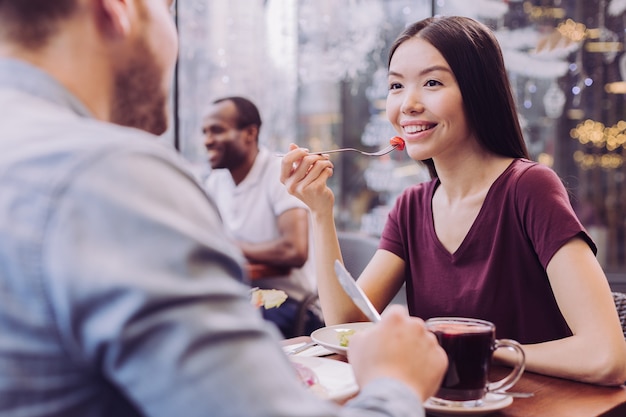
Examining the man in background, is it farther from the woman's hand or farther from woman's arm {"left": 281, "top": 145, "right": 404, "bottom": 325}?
the woman's hand

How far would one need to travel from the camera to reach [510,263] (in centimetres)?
164

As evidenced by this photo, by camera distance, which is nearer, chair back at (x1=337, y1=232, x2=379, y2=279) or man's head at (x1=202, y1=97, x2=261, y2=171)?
chair back at (x1=337, y1=232, x2=379, y2=279)

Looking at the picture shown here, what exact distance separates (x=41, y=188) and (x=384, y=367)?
0.43 metres

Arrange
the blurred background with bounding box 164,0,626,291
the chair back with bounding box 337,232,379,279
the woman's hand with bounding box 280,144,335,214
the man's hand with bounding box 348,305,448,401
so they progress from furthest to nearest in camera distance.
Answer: the blurred background with bounding box 164,0,626,291 < the chair back with bounding box 337,232,379,279 < the woman's hand with bounding box 280,144,335,214 < the man's hand with bounding box 348,305,448,401

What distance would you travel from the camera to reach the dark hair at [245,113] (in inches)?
147

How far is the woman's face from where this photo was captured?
5.65 ft

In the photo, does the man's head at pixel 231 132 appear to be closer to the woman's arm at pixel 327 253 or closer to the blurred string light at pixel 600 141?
the woman's arm at pixel 327 253

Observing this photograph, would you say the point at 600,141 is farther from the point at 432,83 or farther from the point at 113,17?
the point at 113,17

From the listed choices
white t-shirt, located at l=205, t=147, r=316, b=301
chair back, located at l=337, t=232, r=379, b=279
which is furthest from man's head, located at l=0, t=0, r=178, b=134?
white t-shirt, located at l=205, t=147, r=316, b=301

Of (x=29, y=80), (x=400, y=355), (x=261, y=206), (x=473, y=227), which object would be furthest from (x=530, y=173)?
(x=261, y=206)

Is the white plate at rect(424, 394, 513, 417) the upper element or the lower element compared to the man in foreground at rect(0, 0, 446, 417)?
lower

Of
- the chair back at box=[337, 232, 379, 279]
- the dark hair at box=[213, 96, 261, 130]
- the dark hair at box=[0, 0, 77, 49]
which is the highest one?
the dark hair at box=[0, 0, 77, 49]

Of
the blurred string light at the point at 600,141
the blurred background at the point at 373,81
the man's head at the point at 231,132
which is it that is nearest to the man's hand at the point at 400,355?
the man's head at the point at 231,132

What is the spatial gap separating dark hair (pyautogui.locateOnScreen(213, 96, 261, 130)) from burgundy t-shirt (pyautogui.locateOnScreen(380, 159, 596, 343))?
2.14 meters
